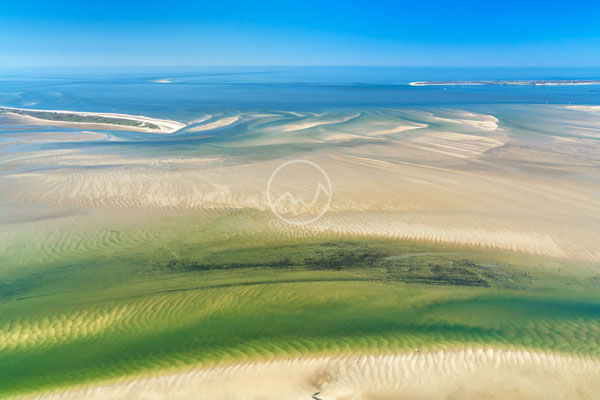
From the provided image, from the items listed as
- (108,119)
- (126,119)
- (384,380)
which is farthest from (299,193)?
(108,119)

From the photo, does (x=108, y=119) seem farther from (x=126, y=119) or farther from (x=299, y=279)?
(x=299, y=279)

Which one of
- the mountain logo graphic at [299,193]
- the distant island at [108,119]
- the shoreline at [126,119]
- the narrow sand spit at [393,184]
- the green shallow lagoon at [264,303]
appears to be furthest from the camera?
the distant island at [108,119]

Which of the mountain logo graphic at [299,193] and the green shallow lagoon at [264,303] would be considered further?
the mountain logo graphic at [299,193]

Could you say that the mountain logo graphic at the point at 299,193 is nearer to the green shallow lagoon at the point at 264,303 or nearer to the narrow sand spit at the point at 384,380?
the green shallow lagoon at the point at 264,303

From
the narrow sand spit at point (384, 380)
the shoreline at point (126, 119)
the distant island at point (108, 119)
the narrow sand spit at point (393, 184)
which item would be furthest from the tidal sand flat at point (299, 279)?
the distant island at point (108, 119)

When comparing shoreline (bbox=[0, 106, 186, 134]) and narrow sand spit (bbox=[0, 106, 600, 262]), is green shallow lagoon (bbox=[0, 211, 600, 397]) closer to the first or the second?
narrow sand spit (bbox=[0, 106, 600, 262])

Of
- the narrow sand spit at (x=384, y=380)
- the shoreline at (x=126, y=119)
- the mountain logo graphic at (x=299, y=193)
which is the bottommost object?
the narrow sand spit at (x=384, y=380)

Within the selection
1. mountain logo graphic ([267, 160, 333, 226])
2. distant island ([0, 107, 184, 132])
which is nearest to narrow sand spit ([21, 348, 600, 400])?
mountain logo graphic ([267, 160, 333, 226])
